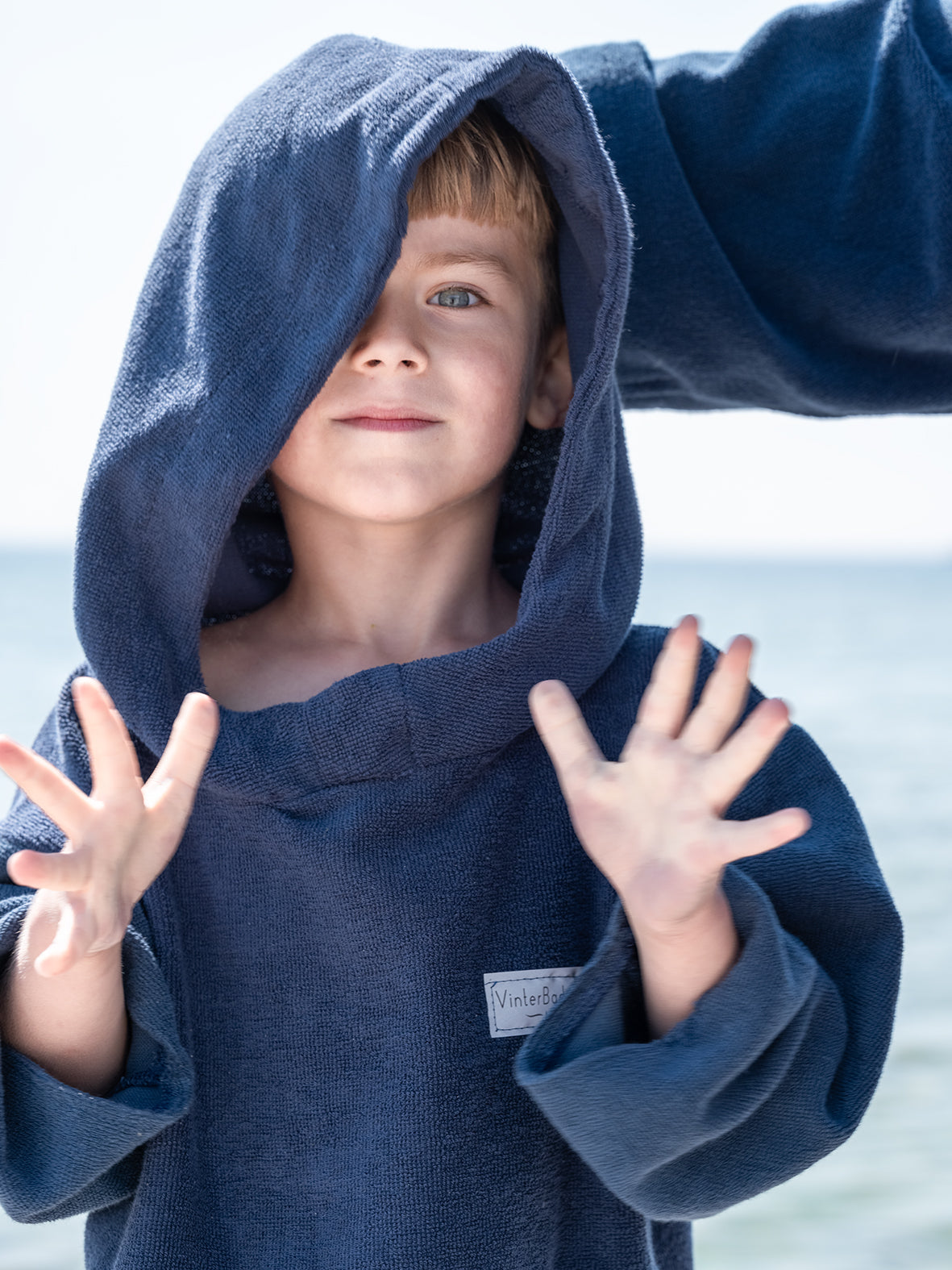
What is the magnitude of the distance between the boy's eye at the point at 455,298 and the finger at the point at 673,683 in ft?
1.71

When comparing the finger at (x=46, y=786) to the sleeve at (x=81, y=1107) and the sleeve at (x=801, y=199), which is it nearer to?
the sleeve at (x=81, y=1107)

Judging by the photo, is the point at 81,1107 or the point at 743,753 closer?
the point at 743,753

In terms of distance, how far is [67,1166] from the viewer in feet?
3.40

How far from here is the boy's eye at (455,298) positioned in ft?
4.32

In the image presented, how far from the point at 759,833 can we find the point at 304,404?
0.56 meters

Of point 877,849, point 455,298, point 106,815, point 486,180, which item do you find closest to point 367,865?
point 106,815

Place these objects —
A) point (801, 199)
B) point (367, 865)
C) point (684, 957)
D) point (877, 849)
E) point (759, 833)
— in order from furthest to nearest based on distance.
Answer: point (877, 849) → point (801, 199) → point (367, 865) → point (684, 957) → point (759, 833)

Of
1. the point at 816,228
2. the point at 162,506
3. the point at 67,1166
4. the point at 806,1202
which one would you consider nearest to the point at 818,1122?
the point at 67,1166

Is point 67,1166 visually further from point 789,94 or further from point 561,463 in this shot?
point 789,94

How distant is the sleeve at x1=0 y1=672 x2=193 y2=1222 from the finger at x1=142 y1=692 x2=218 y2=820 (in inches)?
8.3

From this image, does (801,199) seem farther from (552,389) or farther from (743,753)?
(743,753)

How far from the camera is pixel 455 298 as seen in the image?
4.36 feet

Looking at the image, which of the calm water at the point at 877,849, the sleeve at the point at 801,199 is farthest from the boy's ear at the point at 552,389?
the calm water at the point at 877,849

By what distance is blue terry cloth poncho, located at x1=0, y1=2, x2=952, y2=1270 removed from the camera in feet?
3.55
